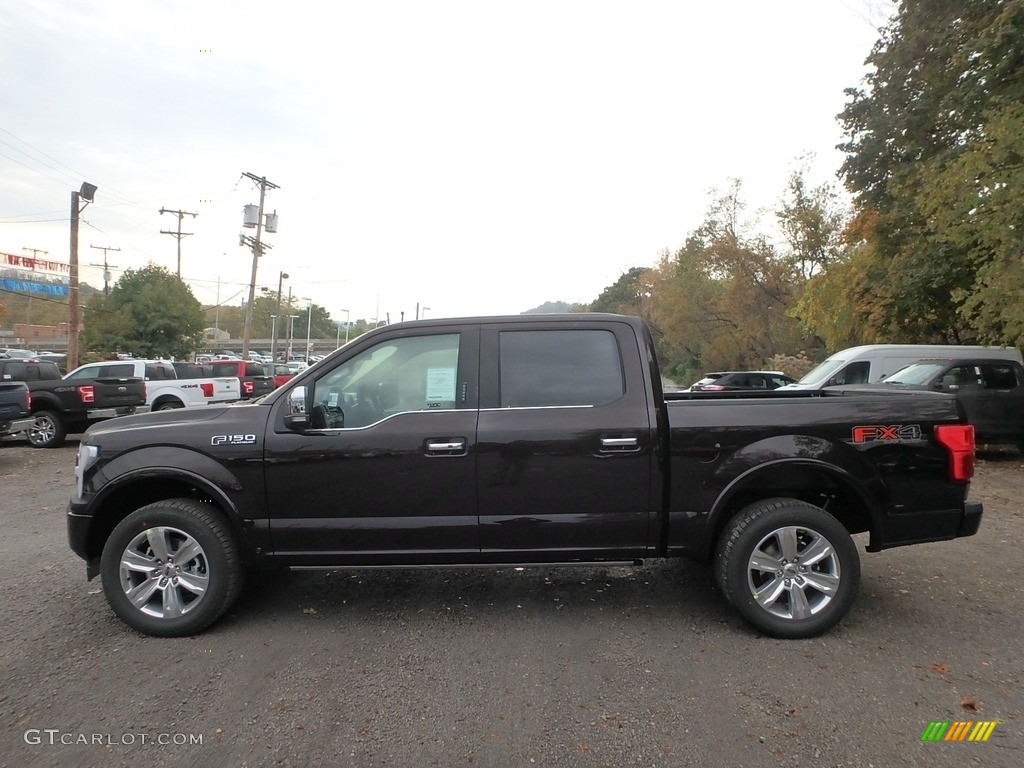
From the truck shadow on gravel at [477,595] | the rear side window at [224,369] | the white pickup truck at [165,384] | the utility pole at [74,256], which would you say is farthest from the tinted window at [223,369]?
the truck shadow on gravel at [477,595]

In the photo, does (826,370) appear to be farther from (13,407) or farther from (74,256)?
(74,256)

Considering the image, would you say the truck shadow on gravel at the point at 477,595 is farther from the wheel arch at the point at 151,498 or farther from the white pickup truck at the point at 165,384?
the white pickup truck at the point at 165,384

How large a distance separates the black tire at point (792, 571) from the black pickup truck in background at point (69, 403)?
13385mm

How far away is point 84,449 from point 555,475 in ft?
9.54

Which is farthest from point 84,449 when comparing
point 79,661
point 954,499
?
point 954,499

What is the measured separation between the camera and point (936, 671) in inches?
149

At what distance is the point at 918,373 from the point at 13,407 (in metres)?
15.1

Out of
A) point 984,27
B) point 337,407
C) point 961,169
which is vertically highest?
point 984,27

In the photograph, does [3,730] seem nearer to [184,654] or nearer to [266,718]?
[184,654]

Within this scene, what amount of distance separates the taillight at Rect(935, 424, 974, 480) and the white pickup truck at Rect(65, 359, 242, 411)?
15.2m

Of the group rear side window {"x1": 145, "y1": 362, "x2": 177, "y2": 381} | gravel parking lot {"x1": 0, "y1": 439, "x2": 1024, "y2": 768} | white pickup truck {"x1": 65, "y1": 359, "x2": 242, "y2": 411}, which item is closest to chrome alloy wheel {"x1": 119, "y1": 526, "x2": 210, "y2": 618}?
gravel parking lot {"x1": 0, "y1": 439, "x2": 1024, "y2": 768}

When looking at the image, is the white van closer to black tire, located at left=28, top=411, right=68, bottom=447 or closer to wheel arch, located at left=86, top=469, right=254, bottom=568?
wheel arch, located at left=86, top=469, right=254, bottom=568

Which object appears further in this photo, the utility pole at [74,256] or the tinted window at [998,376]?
the utility pole at [74,256]

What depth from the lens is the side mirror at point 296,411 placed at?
13.8 ft
